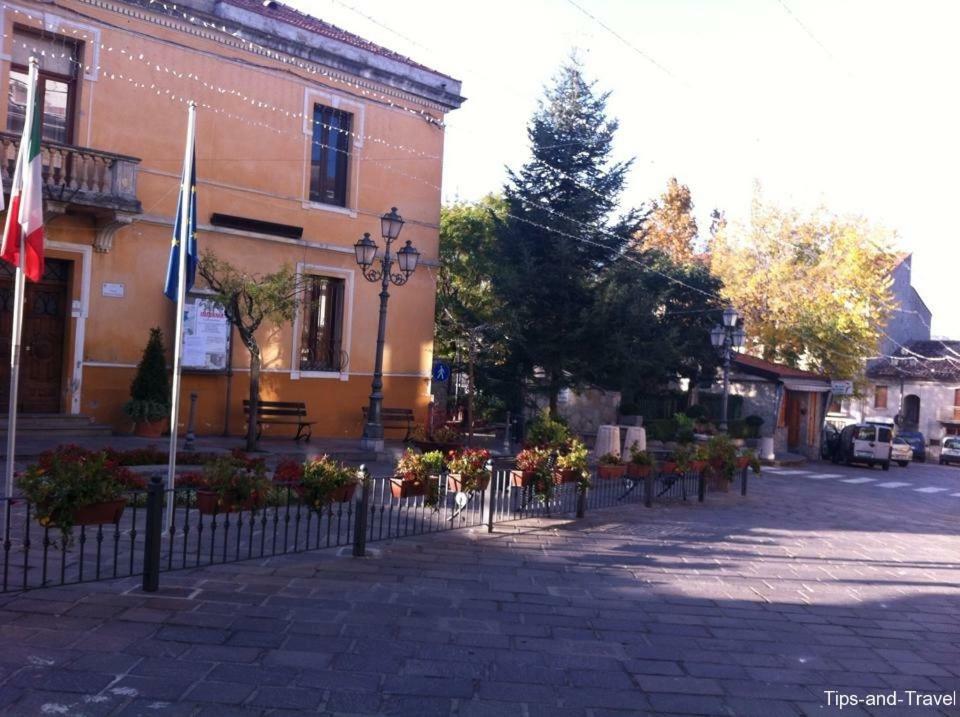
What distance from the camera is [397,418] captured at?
2053 cm

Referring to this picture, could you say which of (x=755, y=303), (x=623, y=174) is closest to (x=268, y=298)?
(x=623, y=174)

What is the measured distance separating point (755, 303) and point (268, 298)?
85.0 ft

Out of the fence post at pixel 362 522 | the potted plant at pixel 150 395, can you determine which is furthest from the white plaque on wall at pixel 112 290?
the fence post at pixel 362 522

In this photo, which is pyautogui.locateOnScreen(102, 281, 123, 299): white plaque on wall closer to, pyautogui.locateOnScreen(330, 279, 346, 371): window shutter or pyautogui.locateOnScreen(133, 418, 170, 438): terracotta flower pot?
pyautogui.locateOnScreen(133, 418, 170, 438): terracotta flower pot

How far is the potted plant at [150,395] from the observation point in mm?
15953

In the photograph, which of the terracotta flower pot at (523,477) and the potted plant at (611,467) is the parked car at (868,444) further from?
the terracotta flower pot at (523,477)

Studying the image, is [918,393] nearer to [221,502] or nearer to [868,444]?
[868,444]

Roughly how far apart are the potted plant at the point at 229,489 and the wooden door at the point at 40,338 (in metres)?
9.85

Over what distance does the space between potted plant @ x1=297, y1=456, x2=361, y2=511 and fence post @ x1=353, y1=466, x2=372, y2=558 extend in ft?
0.36

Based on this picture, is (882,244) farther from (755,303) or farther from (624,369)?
(624,369)

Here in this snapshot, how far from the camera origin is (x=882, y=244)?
3528 cm

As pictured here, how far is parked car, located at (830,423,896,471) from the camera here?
32.6 metres

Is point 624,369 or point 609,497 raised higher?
point 624,369

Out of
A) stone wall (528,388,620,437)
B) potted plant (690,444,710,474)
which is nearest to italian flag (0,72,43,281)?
potted plant (690,444,710,474)
